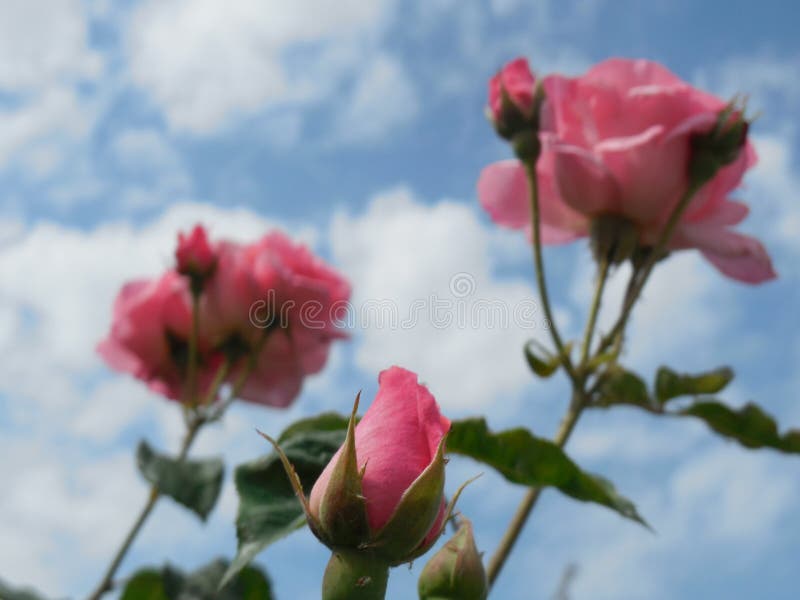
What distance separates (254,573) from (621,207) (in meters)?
0.66

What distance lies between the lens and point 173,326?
5.50ft

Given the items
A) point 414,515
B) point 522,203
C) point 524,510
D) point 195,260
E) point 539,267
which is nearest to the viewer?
point 414,515

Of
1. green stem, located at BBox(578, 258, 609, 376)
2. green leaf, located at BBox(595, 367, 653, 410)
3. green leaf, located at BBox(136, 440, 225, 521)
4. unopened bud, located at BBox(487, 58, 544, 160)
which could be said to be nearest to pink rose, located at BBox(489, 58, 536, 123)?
unopened bud, located at BBox(487, 58, 544, 160)

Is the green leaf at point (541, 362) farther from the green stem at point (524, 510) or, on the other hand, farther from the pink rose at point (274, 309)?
the pink rose at point (274, 309)

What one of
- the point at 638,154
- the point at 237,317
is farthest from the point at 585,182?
the point at 237,317

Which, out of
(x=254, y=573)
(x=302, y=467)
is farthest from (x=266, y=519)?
(x=254, y=573)

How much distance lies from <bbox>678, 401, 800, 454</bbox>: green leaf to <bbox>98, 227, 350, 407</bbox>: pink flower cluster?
72 centimetres

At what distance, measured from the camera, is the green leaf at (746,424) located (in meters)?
1.10

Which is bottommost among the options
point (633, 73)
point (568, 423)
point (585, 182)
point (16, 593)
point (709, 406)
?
point (16, 593)

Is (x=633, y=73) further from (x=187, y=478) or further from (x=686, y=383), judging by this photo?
(x=187, y=478)

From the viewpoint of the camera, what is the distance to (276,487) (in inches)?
31.2

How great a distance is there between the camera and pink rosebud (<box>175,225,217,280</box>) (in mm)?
1559

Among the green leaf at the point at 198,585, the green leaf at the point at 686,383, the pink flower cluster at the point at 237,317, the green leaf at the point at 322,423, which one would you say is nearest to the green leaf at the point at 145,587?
the green leaf at the point at 198,585

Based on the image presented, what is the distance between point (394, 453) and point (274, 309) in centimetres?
A: 107
